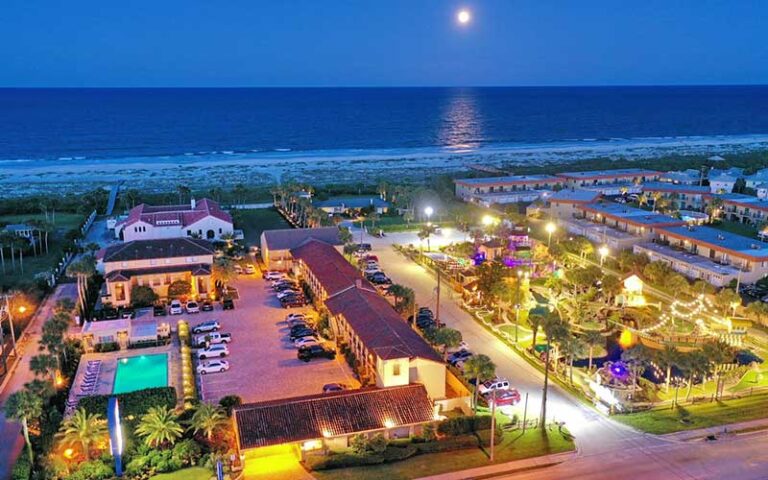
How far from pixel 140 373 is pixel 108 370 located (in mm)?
1941

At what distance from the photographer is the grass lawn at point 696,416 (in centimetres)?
2869

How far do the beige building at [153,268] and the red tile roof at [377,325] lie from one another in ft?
41.9

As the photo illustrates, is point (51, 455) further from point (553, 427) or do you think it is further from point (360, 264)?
point (360, 264)

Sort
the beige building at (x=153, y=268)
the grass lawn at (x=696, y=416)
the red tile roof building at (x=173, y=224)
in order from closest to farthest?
the grass lawn at (x=696, y=416), the beige building at (x=153, y=268), the red tile roof building at (x=173, y=224)

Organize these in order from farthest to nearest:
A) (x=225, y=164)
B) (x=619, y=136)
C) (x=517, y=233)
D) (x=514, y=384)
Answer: (x=619, y=136)
(x=225, y=164)
(x=517, y=233)
(x=514, y=384)

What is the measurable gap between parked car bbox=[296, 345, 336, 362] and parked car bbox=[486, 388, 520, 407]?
9.93 meters

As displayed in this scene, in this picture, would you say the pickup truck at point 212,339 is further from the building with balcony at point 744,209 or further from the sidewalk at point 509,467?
the building with balcony at point 744,209

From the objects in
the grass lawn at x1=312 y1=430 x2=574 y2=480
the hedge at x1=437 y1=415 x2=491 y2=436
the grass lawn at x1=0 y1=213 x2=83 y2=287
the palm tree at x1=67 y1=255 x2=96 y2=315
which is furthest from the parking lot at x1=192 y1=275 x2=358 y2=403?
the grass lawn at x1=0 y1=213 x2=83 y2=287

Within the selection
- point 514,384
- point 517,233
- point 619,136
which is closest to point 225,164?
point 517,233

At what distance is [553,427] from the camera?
28484 millimetres

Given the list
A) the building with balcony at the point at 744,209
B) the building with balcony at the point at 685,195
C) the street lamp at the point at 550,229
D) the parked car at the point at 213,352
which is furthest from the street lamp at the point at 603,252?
the parked car at the point at 213,352

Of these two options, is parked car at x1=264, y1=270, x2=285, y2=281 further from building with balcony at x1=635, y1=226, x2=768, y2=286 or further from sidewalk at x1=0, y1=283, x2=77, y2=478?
building with balcony at x1=635, y1=226, x2=768, y2=286

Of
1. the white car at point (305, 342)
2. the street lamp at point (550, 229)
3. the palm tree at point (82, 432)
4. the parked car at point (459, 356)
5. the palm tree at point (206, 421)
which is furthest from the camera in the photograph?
the street lamp at point (550, 229)

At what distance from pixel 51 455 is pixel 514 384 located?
72.1 ft
